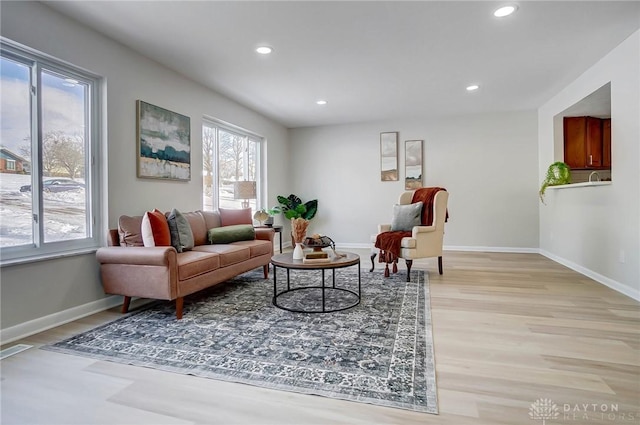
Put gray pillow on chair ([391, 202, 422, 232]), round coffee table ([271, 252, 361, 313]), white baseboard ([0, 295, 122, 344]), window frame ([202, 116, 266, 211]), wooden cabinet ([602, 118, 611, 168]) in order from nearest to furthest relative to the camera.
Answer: white baseboard ([0, 295, 122, 344]) < round coffee table ([271, 252, 361, 313]) < gray pillow on chair ([391, 202, 422, 232]) < window frame ([202, 116, 266, 211]) < wooden cabinet ([602, 118, 611, 168])

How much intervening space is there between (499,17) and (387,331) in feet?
8.95

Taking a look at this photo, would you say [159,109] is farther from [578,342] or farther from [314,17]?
[578,342]

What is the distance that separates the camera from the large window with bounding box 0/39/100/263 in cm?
247

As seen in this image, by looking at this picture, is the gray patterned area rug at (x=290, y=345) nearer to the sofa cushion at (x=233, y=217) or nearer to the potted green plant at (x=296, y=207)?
the sofa cushion at (x=233, y=217)

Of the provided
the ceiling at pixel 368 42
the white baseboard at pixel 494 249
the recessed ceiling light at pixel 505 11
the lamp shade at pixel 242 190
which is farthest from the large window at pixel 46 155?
the white baseboard at pixel 494 249

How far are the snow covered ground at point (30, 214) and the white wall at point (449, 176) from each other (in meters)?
4.61

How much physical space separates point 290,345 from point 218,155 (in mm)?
3516

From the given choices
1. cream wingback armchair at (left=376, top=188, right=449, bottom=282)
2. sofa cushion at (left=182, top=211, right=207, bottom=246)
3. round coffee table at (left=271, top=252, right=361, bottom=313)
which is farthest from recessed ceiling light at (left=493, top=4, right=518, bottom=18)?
sofa cushion at (left=182, top=211, right=207, bottom=246)

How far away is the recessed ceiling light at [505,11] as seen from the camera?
269cm

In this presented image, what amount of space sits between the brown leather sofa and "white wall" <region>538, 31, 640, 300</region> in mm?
3896

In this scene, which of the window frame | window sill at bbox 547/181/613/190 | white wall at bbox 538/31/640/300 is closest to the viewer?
white wall at bbox 538/31/640/300

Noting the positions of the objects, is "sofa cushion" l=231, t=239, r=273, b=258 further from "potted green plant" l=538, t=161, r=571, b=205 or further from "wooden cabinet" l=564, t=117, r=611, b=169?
"wooden cabinet" l=564, t=117, r=611, b=169

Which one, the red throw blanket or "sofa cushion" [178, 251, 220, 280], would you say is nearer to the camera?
"sofa cushion" [178, 251, 220, 280]

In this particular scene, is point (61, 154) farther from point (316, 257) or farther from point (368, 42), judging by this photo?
point (368, 42)
